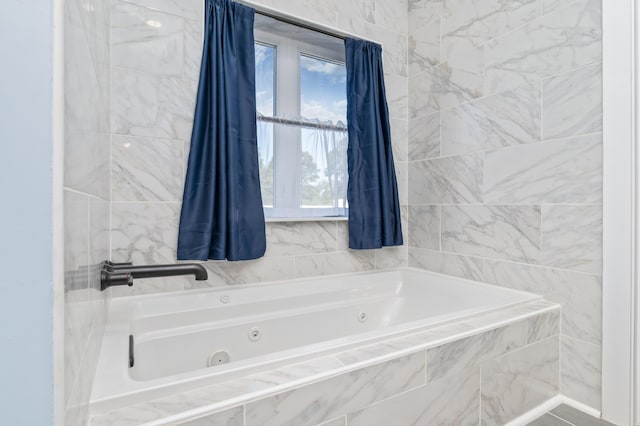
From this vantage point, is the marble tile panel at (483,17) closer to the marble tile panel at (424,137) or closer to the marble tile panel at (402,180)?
the marble tile panel at (424,137)

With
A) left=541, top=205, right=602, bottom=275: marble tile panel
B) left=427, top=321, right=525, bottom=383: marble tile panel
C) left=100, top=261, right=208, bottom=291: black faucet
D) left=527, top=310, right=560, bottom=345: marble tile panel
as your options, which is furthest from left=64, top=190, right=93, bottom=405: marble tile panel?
left=541, top=205, right=602, bottom=275: marble tile panel

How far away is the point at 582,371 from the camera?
141 cm

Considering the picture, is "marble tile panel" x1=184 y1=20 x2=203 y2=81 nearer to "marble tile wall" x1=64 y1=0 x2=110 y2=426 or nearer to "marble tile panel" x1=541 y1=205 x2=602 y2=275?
"marble tile wall" x1=64 y1=0 x2=110 y2=426

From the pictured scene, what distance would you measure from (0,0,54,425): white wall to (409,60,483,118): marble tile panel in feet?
6.41

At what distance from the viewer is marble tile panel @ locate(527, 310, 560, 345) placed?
1.36 m

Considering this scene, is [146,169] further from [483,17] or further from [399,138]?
[483,17]

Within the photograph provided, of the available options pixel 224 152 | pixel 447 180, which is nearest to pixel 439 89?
pixel 447 180

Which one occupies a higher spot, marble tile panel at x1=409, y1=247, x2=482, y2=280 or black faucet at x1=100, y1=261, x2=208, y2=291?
black faucet at x1=100, y1=261, x2=208, y2=291

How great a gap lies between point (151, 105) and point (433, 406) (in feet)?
5.43

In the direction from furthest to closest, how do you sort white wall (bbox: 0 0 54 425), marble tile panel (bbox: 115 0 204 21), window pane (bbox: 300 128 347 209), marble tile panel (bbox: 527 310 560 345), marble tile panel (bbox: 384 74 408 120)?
marble tile panel (bbox: 384 74 408 120) < window pane (bbox: 300 128 347 209) < marble tile panel (bbox: 115 0 204 21) < marble tile panel (bbox: 527 310 560 345) < white wall (bbox: 0 0 54 425)

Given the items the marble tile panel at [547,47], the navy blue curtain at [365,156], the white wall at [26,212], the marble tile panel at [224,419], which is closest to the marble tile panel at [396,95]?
the navy blue curtain at [365,156]

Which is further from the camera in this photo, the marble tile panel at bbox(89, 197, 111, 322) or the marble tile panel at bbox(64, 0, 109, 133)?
the marble tile panel at bbox(89, 197, 111, 322)

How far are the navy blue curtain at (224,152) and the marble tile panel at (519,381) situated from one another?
3.73 feet

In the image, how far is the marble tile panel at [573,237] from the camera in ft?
4.50
